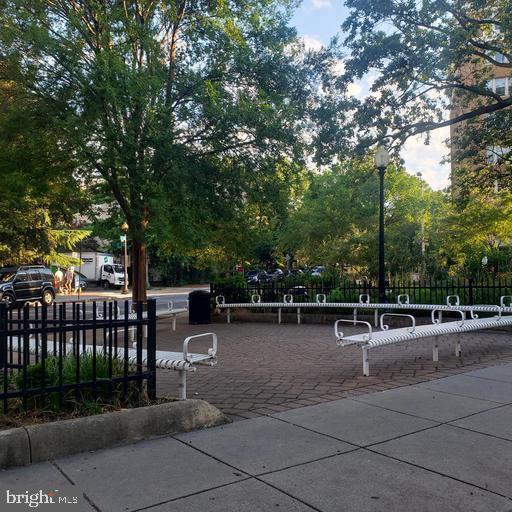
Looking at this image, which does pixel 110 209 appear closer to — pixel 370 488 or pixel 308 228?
pixel 308 228

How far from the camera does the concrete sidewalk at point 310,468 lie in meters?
3.24

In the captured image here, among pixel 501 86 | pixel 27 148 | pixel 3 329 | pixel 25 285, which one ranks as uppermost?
pixel 501 86

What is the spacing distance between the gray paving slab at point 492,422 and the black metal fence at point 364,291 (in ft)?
24.1

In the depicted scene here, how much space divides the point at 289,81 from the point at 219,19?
2502 millimetres

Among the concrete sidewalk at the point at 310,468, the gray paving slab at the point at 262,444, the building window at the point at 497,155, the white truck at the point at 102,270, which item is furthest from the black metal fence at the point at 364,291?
the white truck at the point at 102,270

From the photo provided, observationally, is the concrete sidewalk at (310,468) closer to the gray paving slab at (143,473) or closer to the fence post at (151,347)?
the gray paving slab at (143,473)

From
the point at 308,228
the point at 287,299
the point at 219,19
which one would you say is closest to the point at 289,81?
the point at 219,19

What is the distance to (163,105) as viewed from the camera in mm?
11891

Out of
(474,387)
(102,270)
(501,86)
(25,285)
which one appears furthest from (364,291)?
(102,270)

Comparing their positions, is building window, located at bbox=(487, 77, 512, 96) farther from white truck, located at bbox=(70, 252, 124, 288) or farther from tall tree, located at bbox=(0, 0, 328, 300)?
white truck, located at bbox=(70, 252, 124, 288)

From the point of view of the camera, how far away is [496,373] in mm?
6965

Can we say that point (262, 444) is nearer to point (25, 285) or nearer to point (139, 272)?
point (139, 272)

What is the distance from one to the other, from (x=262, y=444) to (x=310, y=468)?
602mm

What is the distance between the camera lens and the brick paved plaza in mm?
5848
